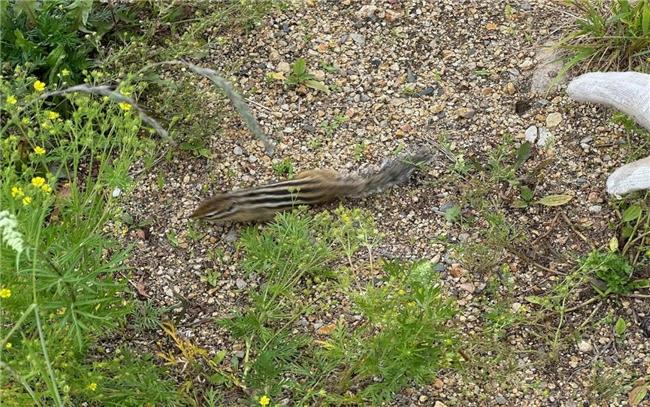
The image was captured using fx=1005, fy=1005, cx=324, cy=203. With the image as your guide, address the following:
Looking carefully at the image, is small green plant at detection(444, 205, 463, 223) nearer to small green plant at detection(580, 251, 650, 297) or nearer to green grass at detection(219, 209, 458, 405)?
green grass at detection(219, 209, 458, 405)

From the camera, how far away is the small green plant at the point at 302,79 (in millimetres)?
4684

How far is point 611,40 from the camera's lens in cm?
448

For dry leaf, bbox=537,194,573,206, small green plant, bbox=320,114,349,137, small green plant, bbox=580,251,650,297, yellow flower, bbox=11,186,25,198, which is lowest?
small green plant, bbox=580,251,650,297

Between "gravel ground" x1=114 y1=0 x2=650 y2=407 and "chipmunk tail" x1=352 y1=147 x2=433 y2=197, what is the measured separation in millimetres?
47

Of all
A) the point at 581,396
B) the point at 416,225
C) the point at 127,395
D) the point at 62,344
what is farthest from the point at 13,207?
the point at 581,396

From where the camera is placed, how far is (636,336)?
3.91 meters

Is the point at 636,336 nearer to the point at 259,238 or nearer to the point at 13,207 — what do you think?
the point at 259,238

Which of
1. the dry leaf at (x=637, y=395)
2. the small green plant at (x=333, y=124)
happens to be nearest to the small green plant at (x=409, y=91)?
the small green plant at (x=333, y=124)

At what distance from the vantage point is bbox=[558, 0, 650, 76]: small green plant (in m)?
4.41

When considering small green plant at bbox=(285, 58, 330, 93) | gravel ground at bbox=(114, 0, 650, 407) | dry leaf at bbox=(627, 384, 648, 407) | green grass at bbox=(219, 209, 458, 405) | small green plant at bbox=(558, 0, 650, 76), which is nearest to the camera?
green grass at bbox=(219, 209, 458, 405)

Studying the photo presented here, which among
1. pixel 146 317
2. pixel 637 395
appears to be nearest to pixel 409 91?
pixel 146 317

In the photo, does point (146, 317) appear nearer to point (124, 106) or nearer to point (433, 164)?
point (124, 106)

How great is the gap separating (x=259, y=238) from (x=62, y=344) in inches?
39.1

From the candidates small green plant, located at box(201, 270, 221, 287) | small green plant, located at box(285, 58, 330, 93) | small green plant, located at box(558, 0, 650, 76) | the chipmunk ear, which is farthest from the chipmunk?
small green plant, located at box(558, 0, 650, 76)
